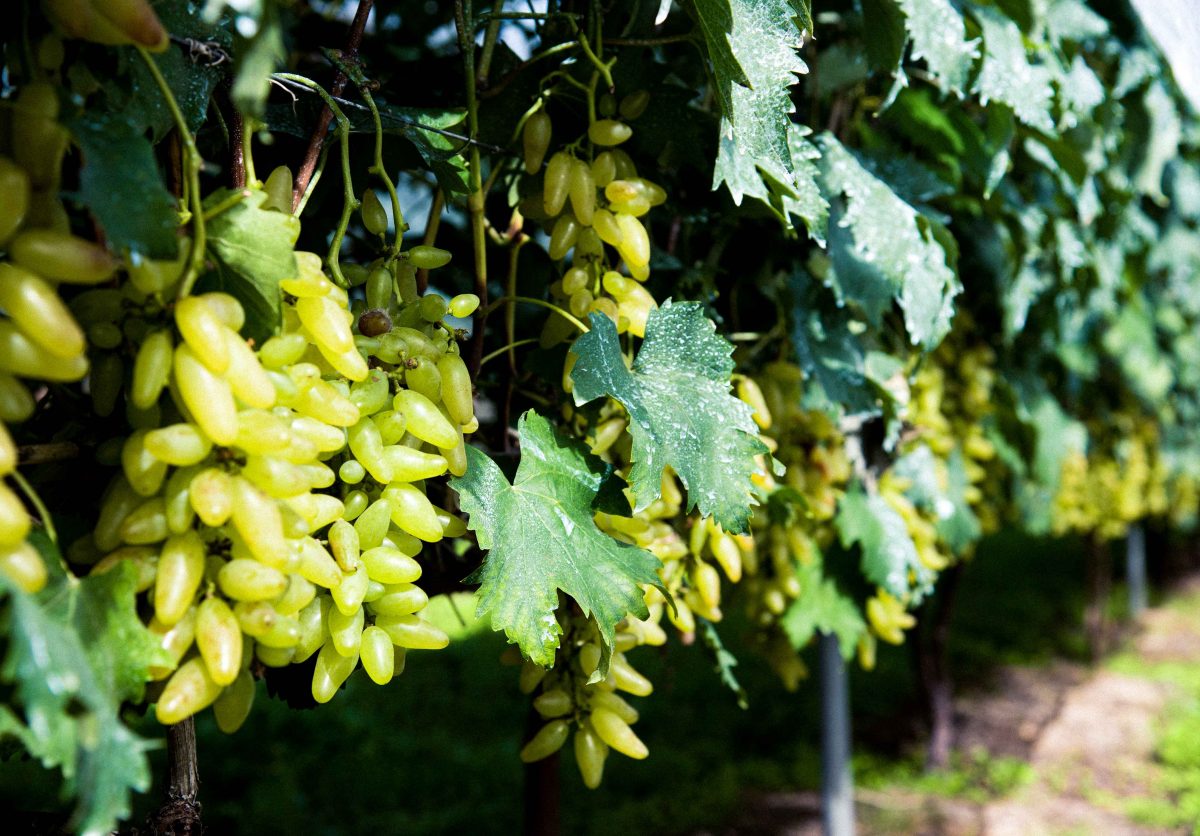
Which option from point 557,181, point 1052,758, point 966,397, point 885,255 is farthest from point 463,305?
A: point 1052,758

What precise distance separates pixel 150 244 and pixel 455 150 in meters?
0.33

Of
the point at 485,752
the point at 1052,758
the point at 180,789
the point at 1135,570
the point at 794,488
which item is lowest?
the point at 1052,758

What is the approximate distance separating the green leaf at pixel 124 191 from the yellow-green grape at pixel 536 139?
0.38 metres

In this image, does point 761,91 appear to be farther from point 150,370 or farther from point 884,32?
point 150,370

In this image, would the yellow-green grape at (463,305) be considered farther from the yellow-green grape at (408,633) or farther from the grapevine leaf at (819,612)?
the grapevine leaf at (819,612)

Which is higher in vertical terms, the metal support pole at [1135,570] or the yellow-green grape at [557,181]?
the yellow-green grape at [557,181]

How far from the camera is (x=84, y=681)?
0.43m

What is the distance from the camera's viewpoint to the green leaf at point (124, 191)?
0.49 metres

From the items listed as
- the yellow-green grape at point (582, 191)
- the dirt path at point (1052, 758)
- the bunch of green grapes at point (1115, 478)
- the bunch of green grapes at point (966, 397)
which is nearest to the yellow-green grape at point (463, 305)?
the yellow-green grape at point (582, 191)

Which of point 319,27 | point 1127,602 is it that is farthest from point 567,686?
point 1127,602

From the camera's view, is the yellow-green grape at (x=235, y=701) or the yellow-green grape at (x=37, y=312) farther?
the yellow-green grape at (x=235, y=701)

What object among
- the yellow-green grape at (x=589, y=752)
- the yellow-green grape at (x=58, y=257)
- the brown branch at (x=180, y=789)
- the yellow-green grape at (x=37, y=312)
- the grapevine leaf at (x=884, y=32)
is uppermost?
the grapevine leaf at (x=884, y=32)

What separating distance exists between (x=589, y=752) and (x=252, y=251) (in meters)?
0.54

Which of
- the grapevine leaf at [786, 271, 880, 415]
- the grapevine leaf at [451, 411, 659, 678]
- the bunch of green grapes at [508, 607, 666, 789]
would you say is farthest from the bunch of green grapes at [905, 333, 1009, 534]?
the grapevine leaf at [451, 411, 659, 678]
